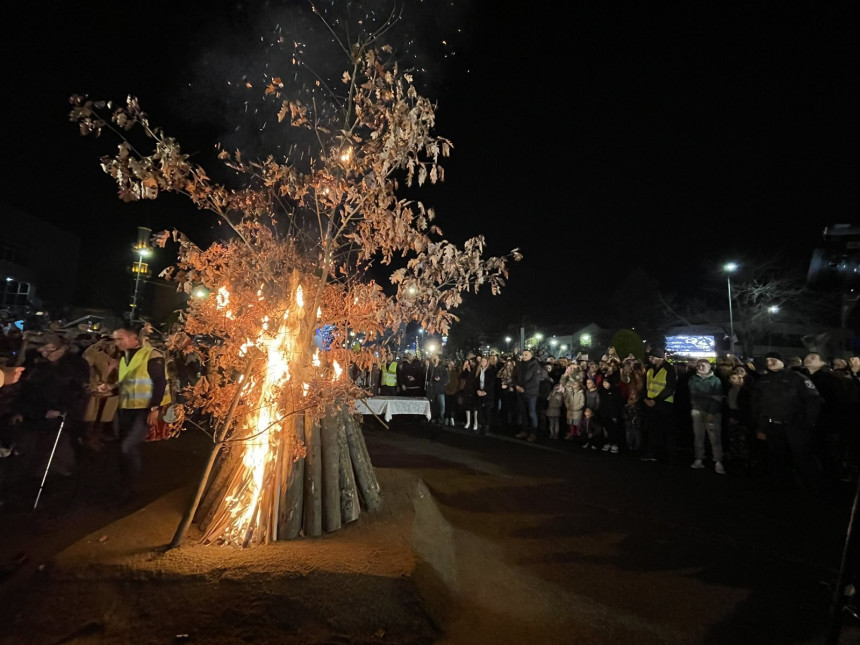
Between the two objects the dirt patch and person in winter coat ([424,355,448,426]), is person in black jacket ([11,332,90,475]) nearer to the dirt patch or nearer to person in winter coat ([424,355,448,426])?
the dirt patch

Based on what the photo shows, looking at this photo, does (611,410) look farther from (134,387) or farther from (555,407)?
(134,387)

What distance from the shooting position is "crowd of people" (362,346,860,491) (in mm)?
7629

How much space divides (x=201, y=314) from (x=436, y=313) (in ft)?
8.37

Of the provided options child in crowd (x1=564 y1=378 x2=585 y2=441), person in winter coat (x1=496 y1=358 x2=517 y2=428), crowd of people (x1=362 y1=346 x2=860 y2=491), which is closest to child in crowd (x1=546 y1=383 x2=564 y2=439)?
crowd of people (x1=362 y1=346 x2=860 y2=491)

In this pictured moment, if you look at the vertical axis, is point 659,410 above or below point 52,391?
below

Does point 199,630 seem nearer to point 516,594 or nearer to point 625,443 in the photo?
point 516,594

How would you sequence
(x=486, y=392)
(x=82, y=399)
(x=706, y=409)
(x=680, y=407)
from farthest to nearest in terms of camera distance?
(x=486, y=392) → (x=680, y=407) → (x=706, y=409) → (x=82, y=399)

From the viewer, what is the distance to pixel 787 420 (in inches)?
298

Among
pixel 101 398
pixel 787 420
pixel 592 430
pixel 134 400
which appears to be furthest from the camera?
pixel 592 430

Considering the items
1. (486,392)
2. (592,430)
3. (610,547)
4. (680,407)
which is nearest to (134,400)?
(610,547)

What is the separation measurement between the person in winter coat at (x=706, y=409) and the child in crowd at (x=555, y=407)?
11.1 feet

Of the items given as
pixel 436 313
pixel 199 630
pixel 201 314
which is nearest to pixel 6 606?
pixel 199 630

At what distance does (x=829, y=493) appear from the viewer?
23.8 feet

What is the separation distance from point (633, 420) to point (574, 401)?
1.54 meters
